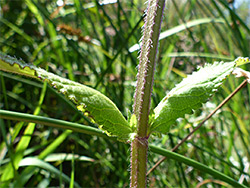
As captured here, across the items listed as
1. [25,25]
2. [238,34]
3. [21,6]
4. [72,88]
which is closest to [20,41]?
[25,25]

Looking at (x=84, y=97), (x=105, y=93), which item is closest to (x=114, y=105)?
(x=84, y=97)

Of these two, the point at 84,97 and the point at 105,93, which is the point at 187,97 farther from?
the point at 105,93

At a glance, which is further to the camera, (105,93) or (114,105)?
(105,93)

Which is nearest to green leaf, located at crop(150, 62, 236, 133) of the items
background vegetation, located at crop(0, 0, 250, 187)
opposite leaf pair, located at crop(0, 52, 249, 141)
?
opposite leaf pair, located at crop(0, 52, 249, 141)

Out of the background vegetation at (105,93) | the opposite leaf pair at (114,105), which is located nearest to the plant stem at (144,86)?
the opposite leaf pair at (114,105)

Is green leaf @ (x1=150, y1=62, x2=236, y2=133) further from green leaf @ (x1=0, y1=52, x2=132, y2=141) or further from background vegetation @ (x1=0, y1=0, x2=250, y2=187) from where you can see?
background vegetation @ (x1=0, y1=0, x2=250, y2=187)
